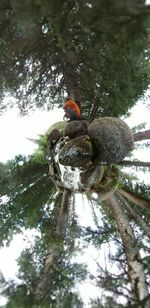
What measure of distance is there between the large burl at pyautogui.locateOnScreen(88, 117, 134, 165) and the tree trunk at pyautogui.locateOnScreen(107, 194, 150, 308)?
1.64 m

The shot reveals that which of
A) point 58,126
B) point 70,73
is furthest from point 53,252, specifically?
point 70,73

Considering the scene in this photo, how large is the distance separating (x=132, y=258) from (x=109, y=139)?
216cm

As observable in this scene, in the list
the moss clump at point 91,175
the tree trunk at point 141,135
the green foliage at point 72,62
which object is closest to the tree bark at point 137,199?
the moss clump at point 91,175

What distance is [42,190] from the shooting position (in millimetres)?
9086

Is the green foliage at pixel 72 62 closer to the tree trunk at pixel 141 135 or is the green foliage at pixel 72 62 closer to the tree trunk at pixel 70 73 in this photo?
the tree trunk at pixel 70 73

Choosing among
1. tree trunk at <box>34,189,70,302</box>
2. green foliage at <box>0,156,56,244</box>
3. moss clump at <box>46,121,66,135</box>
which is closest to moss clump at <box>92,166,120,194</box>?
tree trunk at <box>34,189,70,302</box>

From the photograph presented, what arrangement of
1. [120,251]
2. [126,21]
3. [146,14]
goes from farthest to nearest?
[120,251]
[126,21]
[146,14]

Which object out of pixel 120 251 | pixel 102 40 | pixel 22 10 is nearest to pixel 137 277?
pixel 120 251

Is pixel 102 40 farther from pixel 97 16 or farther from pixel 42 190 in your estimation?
pixel 42 190

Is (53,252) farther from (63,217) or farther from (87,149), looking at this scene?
(87,149)

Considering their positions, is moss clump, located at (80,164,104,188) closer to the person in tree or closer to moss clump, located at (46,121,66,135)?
the person in tree

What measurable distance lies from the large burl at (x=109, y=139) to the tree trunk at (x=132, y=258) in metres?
1.64

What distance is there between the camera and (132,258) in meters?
6.57

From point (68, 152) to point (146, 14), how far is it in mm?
2373
